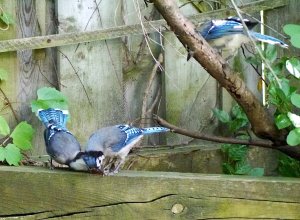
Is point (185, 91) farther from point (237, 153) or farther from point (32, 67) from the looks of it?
point (32, 67)

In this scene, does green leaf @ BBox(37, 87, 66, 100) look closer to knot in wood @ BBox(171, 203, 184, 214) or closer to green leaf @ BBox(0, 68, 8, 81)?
green leaf @ BBox(0, 68, 8, 81)

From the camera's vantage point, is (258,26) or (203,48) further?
(258,26)

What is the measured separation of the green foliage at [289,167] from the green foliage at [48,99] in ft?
A: 2.97

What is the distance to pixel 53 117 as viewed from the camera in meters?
2.79

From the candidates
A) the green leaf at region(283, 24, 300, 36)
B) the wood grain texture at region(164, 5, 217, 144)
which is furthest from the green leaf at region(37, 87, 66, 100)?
the green leaf at region(283, 24, 300, 36)

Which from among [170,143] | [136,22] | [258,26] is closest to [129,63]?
[136,22]

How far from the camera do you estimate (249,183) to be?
221 cm

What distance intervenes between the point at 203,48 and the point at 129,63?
834mm

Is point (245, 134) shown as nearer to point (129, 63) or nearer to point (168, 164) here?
point (168, 164)

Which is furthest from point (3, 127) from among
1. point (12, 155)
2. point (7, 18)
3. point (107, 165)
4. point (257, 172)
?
point (257, 172)

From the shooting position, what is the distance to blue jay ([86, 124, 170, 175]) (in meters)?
2.58

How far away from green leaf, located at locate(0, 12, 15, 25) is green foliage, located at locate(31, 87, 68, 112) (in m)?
0.33

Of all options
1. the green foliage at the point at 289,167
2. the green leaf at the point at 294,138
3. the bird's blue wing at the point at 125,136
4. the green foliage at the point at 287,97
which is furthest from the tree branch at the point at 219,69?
the bird's blue wing at the point at 125,136

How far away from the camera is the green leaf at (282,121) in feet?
7.75
